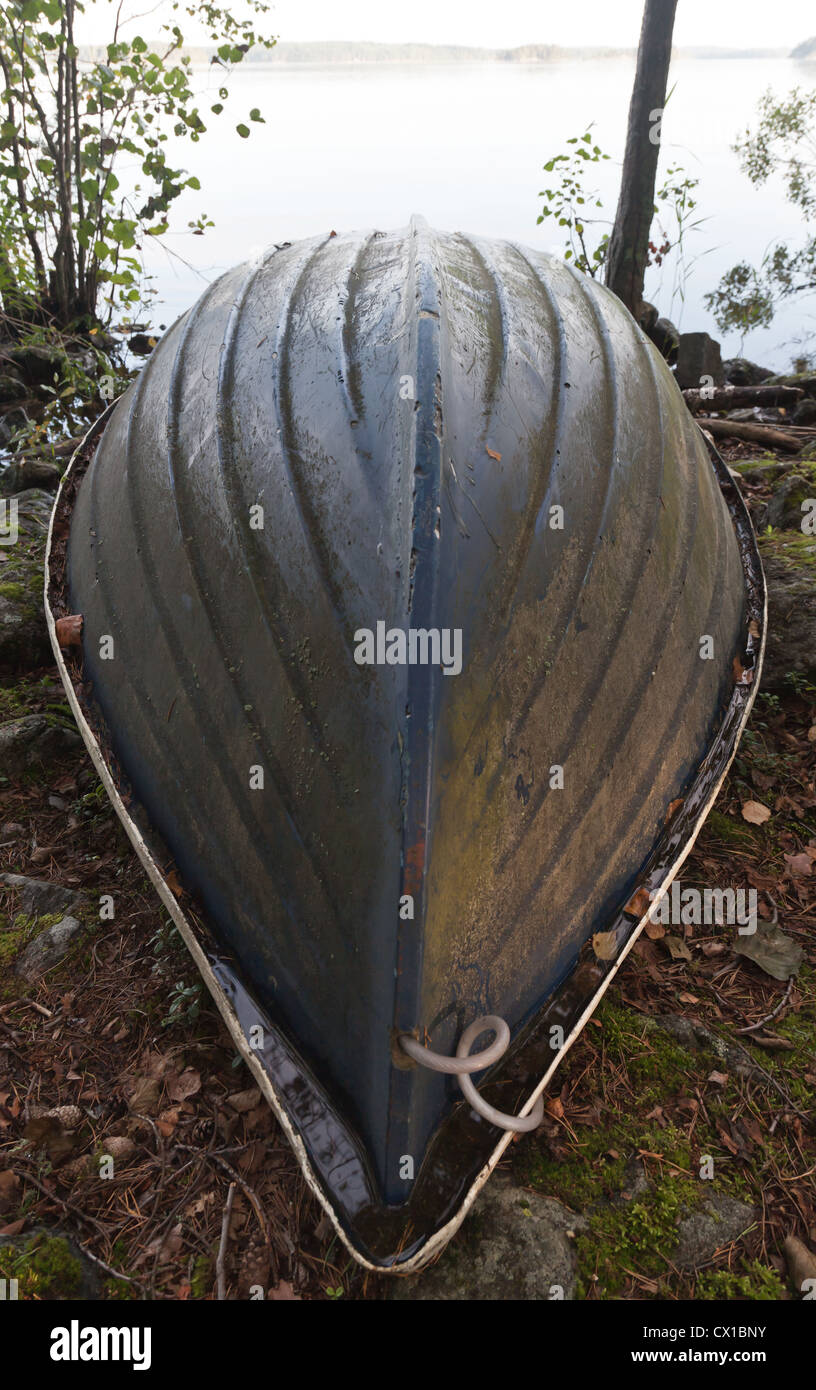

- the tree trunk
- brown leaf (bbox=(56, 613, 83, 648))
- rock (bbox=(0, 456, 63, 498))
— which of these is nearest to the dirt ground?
brown leaf (bbox=(56, 613, 83, 648))

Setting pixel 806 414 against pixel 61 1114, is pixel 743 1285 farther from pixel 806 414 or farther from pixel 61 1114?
pixel 806 414

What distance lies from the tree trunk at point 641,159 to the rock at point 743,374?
3.31ft

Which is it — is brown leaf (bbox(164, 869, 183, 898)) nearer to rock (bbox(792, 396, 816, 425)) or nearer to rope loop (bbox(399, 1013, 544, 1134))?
rope loop (bbox(399, 1013, 544, 1134))

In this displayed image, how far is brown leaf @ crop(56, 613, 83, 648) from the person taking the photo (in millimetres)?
2355

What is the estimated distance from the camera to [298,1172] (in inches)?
65.9

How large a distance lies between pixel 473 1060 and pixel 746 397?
15.7 feet

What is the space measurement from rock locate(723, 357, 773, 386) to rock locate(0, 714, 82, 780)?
5333 millimetres

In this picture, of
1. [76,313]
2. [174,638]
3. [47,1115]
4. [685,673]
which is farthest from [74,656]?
[76,313]

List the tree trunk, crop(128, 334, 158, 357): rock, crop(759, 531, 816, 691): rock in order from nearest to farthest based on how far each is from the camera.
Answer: crop(759, 531, 816, 691): rock, the tree trunk, crop(128, 334, 158, 357): rock

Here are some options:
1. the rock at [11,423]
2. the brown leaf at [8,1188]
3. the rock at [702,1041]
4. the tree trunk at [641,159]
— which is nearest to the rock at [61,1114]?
the brown leaf at [8,1188]

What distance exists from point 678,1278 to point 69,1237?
1056 mm

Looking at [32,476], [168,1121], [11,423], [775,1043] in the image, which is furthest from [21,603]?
[11,423]
